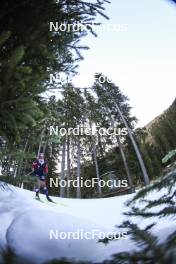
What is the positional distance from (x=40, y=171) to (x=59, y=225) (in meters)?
0.44

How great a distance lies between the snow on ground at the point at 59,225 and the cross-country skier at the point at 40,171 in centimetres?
6

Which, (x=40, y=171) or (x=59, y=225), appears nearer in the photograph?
(x=59, y=225)

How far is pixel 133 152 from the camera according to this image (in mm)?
1867

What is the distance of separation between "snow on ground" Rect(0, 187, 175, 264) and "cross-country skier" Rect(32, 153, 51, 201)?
0.21 feet

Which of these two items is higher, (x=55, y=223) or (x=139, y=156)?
(x=139, y=156)

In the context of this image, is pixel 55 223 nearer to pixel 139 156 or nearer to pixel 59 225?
pixel 59 225

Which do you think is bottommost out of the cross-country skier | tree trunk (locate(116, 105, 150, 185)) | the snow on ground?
the snow on ground

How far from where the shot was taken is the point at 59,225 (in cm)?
155

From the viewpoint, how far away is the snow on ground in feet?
4.61

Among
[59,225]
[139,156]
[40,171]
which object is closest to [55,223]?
[59,225]

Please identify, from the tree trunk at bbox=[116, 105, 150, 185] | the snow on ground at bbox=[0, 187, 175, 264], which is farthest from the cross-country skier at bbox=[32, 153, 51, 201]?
the tree trunk at bbox=[116, 105, 150, 185]

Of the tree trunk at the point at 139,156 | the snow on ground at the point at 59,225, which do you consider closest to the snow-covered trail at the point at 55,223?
the snow on ground at the point at 59,225

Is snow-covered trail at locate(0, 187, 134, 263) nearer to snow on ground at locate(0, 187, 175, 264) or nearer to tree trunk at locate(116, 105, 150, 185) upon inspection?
snow on ground at locate(0, 187, 175, 264)

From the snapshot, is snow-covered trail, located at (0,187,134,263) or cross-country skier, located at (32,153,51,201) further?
cross-country skier, located at (32,153,51,201)
